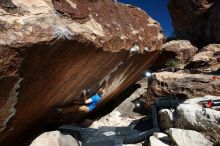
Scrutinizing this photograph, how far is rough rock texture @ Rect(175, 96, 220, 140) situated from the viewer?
416 cm

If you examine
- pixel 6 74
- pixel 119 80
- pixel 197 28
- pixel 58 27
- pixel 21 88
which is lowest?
pixel 197 28

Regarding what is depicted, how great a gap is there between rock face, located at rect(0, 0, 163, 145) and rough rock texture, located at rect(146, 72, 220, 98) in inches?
54.4

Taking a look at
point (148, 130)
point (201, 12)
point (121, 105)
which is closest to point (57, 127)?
point (148, 130)

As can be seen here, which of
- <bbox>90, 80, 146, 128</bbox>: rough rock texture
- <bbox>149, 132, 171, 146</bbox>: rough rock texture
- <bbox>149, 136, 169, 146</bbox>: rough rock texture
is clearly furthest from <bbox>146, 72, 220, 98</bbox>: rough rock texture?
<bbox>149, 136, 169, 146</bbox>: rough rock texture

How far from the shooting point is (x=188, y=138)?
13.8 ft

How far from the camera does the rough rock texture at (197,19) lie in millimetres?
18516

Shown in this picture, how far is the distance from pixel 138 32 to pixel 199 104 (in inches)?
77.2

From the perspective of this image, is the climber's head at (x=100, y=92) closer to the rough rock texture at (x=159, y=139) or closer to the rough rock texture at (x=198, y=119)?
the rough rock texture at (x=159, y=139)

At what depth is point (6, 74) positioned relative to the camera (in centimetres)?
320

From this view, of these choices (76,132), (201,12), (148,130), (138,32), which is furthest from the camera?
(201,12)

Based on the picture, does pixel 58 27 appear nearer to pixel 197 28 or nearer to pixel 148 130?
pixel 148 130

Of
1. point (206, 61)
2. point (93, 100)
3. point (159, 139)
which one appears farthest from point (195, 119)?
point (206, 61)

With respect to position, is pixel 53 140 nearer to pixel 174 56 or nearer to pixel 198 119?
pixel 198 119

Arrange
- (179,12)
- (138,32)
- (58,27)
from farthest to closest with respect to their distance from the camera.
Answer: (179,12) → (138,32) → (58,27)
